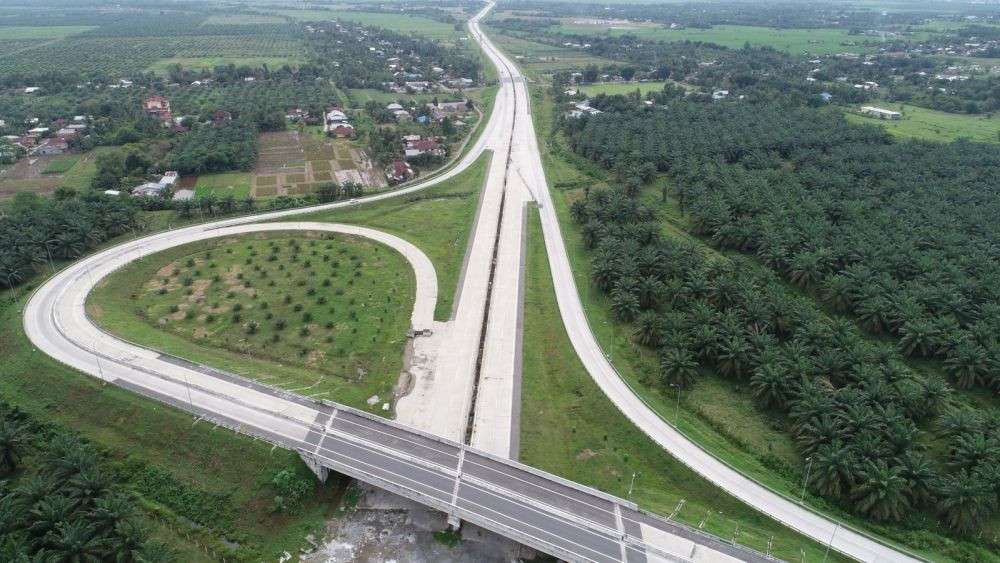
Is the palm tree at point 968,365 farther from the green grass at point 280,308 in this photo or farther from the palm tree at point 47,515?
the palm tree at point 47,515

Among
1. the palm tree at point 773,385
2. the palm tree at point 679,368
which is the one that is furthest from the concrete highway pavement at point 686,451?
the palm tree at point 773,385

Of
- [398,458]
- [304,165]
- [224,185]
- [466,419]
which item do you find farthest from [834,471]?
[304,165]

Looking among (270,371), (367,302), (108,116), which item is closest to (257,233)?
(367,302)

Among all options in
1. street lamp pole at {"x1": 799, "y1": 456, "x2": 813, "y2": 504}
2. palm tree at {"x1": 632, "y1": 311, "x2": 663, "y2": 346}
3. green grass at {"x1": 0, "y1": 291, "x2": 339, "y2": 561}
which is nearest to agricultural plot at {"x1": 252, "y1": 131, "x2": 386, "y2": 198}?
green grass at {"x1": 0, "y1": 291, "x2": 339, "y2": 561}

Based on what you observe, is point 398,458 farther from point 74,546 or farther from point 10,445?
point 10,445

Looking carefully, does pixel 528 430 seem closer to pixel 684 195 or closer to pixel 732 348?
pixel 732 348
